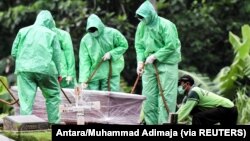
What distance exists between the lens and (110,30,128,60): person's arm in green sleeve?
1228 centimetres

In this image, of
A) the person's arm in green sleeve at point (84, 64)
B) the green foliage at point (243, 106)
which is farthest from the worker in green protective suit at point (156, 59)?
the green foliage at point (243, 106)

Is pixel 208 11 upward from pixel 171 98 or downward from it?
upward

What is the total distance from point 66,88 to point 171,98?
166 cm

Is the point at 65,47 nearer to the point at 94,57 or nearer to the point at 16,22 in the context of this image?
the point at 94,57

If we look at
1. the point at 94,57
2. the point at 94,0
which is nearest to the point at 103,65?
the point at 94,57

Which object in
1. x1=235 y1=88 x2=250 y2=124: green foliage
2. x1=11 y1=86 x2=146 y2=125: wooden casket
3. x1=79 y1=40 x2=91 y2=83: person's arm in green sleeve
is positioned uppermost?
x1=79 y1=40 x2=91 y2=83: person's arm in green sleeve

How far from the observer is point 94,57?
1235 cm

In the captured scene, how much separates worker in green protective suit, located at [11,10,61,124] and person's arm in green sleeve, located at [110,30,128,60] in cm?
122

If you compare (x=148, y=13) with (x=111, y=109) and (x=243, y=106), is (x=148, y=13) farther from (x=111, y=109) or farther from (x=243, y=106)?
(x=243, y=106)

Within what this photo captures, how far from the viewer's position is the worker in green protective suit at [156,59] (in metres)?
11.6

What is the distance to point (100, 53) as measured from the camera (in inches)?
486

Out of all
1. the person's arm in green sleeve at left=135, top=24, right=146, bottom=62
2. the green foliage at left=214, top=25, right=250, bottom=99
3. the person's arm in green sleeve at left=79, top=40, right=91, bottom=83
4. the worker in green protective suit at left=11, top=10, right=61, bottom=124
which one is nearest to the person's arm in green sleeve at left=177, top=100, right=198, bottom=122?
the person's arm in green sleeve at left=135, top=24, right=146, bottom=62

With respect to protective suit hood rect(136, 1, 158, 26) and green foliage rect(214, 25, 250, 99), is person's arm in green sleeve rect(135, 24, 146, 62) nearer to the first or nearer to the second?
protective suit hood rect(136, 1, 158, 26)

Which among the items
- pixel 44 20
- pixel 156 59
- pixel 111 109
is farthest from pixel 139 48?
pixel 44 20
